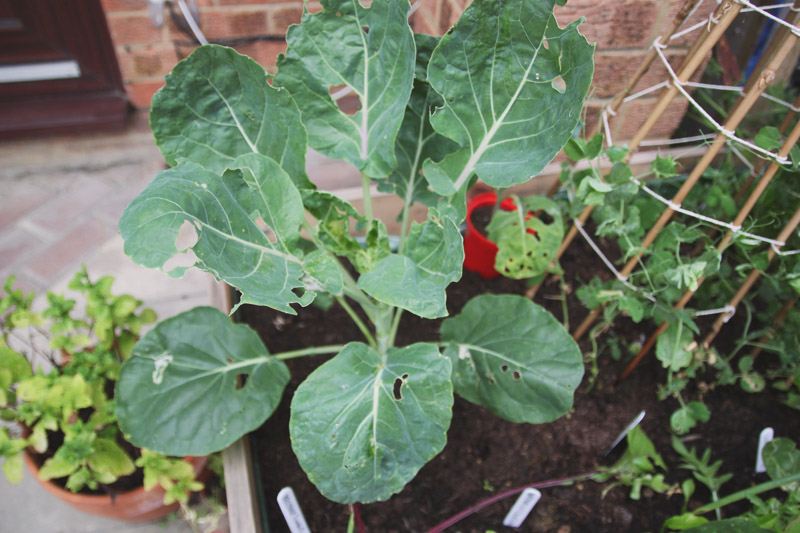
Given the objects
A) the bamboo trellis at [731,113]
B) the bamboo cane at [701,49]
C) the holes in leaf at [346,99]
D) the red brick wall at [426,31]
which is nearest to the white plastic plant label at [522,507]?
the bamboo trellis at [731,113]

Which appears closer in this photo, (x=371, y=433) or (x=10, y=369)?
(x=371, y=433)

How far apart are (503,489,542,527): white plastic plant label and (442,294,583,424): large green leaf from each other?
0.46 ft

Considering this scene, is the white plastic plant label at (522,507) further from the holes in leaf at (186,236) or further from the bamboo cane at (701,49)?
the holes in leaf at (186,236)

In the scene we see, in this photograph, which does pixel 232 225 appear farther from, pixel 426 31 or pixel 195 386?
pixel 426 31

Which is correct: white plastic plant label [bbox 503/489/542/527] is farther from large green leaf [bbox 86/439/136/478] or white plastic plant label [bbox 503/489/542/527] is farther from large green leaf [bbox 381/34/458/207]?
large green leaf [bbox 86/439/136/478]

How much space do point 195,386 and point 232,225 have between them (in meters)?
0.38

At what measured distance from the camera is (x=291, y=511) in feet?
3.18

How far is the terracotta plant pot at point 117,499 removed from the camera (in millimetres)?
1113

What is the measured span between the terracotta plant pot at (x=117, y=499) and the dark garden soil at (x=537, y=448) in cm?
24

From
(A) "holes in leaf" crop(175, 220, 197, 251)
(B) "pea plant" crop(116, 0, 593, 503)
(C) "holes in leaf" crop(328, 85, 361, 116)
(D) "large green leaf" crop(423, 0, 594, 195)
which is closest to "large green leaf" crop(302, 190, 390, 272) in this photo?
(B) "pea plant" crop(116, 0, 593, 503)

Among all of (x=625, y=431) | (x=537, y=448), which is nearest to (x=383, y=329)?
(x=537, y=448)

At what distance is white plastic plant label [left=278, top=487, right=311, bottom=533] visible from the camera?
956mm

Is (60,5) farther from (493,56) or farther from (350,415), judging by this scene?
(350,415)

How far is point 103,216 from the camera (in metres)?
1.96
